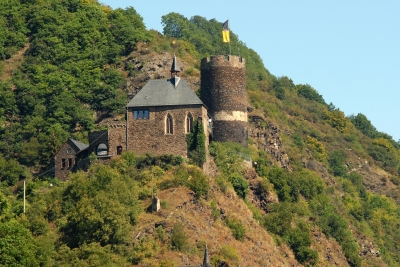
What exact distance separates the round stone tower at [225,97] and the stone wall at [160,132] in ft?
20.0

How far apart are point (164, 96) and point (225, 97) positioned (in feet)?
23.7

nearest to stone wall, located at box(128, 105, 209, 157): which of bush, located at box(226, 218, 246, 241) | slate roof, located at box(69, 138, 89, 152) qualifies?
slate roof, located at box(69, 138, 89, 152)

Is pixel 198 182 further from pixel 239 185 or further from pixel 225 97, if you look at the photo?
pixel 225 97

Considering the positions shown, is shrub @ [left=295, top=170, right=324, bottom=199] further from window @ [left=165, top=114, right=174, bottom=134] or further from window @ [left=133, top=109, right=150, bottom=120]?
window @ [left=133, top=109, right=150, bottom=120]

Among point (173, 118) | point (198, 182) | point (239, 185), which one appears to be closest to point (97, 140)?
point (173, 118)

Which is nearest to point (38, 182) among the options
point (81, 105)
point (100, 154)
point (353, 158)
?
point (100, 154)

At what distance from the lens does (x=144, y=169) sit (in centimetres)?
10119

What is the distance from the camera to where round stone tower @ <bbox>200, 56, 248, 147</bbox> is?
10900 cm

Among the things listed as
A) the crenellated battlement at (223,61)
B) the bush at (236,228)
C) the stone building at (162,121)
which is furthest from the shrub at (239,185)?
the crenellated battlement at (223,61)

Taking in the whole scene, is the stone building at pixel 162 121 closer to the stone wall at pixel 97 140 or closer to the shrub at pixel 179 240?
the stone wall at pixel 97 140

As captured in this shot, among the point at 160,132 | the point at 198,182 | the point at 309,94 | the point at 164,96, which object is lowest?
the point at 198,182

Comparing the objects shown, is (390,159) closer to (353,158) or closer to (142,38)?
(353,158)

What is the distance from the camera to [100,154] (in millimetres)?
104250

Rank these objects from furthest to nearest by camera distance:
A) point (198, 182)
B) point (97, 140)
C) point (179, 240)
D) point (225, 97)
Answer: point (225, 97)
point (97, 140)
point (198, 182)
point (179, 240)
